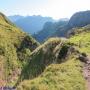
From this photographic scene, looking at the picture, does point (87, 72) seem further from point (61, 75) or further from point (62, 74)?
point (61, 75)

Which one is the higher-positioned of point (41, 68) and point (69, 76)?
point (69, 76)

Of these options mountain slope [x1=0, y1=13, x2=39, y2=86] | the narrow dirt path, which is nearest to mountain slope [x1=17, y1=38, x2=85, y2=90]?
the narrow dirt path

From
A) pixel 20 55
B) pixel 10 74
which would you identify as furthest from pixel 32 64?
pixel 20 55

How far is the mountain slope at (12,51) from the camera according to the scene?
12124 centimetres

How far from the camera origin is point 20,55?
465 ft

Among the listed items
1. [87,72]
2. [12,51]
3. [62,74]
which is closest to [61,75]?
[62,74]

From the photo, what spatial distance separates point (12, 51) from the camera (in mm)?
139125

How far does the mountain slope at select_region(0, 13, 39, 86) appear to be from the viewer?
121238 millimetres

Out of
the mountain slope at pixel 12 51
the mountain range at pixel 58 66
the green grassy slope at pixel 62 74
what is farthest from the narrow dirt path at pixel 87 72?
the mountain slope at pixel 12 51

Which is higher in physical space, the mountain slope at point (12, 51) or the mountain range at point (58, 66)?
the mountain range at point (58, 66)

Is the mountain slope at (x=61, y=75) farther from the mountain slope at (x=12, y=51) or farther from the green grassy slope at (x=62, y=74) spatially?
the mountain slope at (x=12, y=51)

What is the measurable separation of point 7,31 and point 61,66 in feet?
428

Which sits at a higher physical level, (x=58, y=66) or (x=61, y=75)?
(x=58, y=66)

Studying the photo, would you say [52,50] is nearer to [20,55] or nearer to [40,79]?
[40,79]
